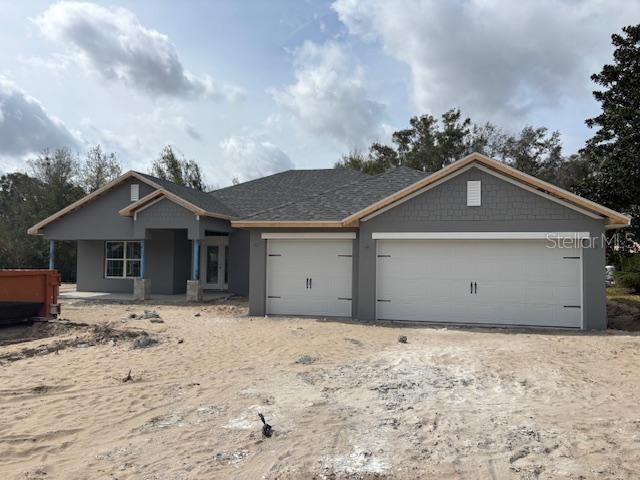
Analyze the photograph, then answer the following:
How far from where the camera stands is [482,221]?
1309 centimetres

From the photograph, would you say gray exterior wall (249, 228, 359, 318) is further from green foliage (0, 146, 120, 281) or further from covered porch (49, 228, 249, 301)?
green foliage (0, 146, 120, 281)

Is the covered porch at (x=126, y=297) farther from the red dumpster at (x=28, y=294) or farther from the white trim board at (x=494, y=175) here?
the white trim board at (x=494, y=175)

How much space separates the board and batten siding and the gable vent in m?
0.09

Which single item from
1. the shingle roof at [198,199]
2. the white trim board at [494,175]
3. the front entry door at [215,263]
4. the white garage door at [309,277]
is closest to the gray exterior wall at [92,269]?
the front entry door at [215,263]

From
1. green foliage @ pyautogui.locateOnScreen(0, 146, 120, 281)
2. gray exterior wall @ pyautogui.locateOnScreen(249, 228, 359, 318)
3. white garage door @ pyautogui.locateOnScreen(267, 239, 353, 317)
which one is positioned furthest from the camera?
green foliage @ pyautogui.locateOnScreen(0, 146, 120, 281)

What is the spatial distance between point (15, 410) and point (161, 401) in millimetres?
1679

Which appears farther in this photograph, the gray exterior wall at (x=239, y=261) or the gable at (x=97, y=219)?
the gray exterior wall at (x=239, y=261)

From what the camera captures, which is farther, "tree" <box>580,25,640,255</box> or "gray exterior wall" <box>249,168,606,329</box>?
"tree" <box>580,25,640,255</box>

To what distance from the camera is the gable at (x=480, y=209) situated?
1265 cm

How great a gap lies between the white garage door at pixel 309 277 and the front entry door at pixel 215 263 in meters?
7.64

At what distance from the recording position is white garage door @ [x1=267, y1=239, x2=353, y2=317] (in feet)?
47.5

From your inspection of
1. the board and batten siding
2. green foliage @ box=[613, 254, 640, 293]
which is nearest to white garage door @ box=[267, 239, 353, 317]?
the board and batten siding

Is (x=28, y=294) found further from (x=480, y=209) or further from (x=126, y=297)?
(x=480, y=209)

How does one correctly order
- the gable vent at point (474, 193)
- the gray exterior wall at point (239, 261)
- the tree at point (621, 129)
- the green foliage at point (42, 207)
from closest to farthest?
the gable vent at point (474, 193) → the tree at point (621, 129) → the gray exterior wall at point (239, 261) → the green foliage at point (42, 207)
